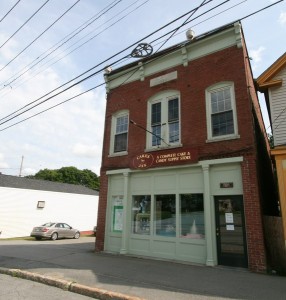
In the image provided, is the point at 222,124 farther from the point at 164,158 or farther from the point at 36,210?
the point at 36,210

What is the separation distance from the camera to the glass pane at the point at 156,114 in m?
12.4

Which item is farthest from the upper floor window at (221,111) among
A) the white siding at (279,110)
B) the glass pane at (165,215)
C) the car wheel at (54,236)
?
the car wheel at (54,236)

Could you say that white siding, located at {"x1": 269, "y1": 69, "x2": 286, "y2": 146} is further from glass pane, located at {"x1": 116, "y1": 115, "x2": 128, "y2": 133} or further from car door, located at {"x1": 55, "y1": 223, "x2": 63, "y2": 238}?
car door, located at {"x1": 55, "y1": 223, "x2": 63, "y2": 238}

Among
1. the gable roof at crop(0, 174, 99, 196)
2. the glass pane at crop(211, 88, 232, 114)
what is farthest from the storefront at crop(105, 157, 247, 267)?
the gable roof at crop(0, 174, 99, 196)

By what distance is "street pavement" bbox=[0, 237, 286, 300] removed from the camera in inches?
247

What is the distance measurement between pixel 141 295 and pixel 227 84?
26.8ft

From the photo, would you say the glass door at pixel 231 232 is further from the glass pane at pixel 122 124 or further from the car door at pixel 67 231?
the car door at pixel 67 231

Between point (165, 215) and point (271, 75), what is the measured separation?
23.0ft

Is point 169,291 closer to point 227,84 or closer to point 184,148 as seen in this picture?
point 184,148

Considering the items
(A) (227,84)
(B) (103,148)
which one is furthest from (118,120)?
(A) (227,84)

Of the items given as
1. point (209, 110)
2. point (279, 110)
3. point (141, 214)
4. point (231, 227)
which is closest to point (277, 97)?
point (279, 110)

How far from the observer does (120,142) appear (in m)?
13.5

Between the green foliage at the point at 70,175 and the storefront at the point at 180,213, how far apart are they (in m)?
61.5

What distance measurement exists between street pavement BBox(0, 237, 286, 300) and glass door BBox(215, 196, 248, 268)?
47cm
